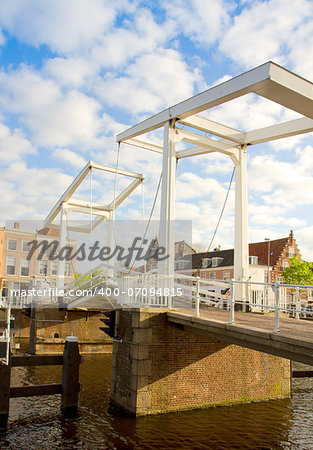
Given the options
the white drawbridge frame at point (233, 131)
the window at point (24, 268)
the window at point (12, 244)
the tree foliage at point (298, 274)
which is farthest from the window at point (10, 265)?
the white drawbridge frame at point (233, 131)

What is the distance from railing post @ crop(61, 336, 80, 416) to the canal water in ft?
0.72

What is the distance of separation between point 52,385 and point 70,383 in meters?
0.39

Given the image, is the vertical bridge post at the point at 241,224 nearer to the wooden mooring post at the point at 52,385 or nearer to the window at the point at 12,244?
the wooden mooring post at the point at 52,385

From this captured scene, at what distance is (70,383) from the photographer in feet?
29.9

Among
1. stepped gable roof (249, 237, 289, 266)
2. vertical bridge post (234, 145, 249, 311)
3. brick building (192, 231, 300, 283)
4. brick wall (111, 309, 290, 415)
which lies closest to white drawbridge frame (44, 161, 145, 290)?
vertical bridge post (234, 145, 249, 311)

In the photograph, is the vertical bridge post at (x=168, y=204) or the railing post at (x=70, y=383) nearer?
the railing post at (x=70, y=383)

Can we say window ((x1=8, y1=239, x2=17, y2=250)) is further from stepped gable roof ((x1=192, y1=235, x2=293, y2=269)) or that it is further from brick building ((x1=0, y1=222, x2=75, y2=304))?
stepped gable roof ((x1=192, y1=235, x2=293, y2=269))

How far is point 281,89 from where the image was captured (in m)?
7.05

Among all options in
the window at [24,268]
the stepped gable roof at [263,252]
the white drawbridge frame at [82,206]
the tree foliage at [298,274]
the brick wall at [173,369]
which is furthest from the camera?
the stepped gable roof at [263,252]

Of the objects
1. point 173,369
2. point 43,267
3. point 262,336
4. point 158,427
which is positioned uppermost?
point 43,267

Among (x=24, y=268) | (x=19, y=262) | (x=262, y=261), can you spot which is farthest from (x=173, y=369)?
(x=262, y=261)

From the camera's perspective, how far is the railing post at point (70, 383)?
8.99 meters

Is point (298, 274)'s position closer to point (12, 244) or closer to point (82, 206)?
point (82, 206)

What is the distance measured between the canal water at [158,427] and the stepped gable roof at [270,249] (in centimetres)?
3276
